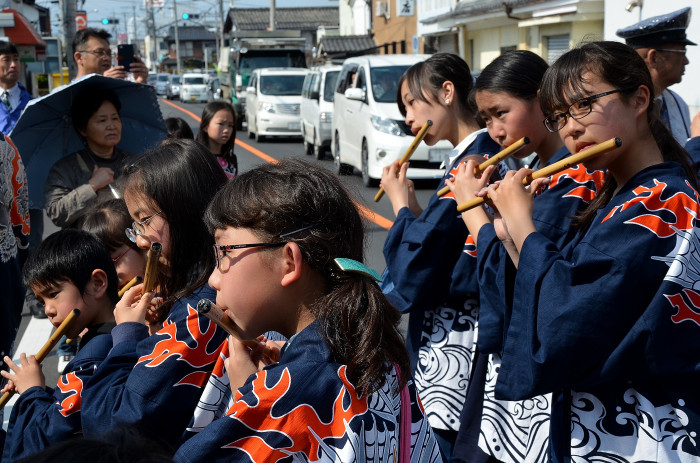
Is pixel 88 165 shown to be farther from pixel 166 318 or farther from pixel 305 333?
pixel 305 333

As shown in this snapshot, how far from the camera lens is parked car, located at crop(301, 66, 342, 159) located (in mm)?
15023

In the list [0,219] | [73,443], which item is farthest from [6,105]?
[73,443]

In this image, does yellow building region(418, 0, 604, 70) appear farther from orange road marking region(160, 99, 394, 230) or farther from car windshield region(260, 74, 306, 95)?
orange road marking region(160, 99, 394, 230)

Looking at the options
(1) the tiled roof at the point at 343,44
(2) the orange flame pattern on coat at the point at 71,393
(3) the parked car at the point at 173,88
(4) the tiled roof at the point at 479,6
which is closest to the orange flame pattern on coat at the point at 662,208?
(2) the orange flame pattern on coat at the point at 71,393

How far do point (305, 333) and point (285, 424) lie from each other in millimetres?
196

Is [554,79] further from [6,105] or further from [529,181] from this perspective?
[6,105]

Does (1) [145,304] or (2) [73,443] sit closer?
(2) [73,443]

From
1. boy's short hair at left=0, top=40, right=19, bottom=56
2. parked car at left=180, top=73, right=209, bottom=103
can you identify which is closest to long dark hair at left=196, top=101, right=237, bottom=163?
boy's short hair at left=0, top=40, right=19, bottom=56

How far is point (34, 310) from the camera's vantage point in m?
6.05

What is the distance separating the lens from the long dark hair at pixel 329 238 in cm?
164

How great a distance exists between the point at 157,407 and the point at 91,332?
718mm

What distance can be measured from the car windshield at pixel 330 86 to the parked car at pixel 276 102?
3.41 meters

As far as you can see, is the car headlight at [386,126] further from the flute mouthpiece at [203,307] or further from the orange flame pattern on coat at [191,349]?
the flute mouthpiece at [203,307]

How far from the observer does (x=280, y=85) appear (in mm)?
19219
